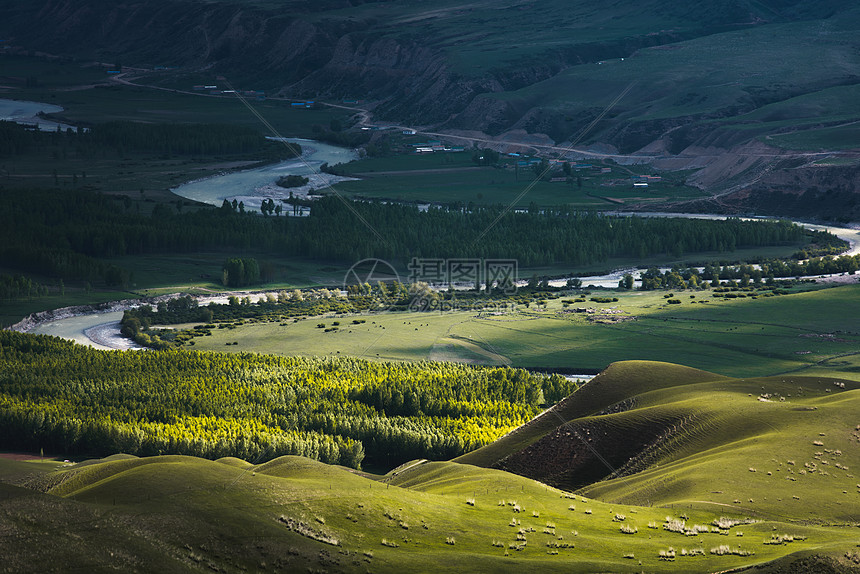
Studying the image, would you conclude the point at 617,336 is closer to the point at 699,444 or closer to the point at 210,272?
the point at 699,444

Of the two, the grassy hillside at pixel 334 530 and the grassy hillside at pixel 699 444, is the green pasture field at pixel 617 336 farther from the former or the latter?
the grassy hillside at pixel 334 530

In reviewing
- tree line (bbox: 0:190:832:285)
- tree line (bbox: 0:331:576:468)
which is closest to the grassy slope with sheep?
tree line (bbox: 0:331:576:468)

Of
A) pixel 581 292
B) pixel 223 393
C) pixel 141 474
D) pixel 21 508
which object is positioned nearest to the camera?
pixel 21 508

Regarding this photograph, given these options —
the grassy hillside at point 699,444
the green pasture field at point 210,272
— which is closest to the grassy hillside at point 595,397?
the grassy hillside at point 699,444

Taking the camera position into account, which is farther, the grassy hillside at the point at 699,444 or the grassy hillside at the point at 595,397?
the grassy hillside at the point at 595,397

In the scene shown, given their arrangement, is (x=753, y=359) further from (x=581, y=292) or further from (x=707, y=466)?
(x=707, y=466)

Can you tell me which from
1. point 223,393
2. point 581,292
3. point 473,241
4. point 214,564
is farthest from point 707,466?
point 473,241

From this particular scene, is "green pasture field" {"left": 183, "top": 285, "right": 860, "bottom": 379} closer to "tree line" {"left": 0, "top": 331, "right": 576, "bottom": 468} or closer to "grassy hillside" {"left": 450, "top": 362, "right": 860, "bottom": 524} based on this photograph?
"tree line" {"left": 0, "top": 331, "right": 576, "bottom": 468}
